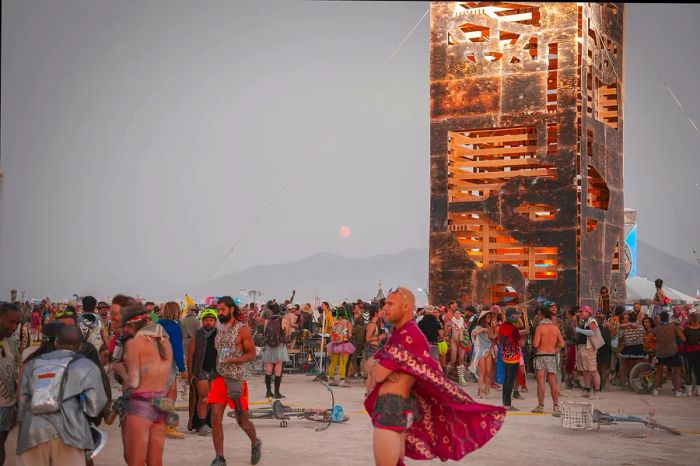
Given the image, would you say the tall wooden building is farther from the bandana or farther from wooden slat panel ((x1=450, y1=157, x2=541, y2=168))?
the bandana

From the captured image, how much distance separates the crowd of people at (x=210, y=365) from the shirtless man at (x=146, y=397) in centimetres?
1

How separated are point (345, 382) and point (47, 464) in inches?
614

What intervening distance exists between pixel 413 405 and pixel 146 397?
2361mm

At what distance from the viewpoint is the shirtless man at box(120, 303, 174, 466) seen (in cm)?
771

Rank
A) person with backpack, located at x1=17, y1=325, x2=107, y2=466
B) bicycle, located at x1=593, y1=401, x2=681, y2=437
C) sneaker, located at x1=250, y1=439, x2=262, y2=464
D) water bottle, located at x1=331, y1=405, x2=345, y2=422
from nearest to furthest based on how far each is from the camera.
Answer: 1. person with backpack, located at x1=17, y1=325, x2=107, y2=466
2. sneaker, located at x1=250, y1=439, x2=262, y2=464
3. bicycle, located at x1=593, y1=401, x2=681, y2=437
4. water bottle, located at x1=331, y1=405, x2=345, y2=422

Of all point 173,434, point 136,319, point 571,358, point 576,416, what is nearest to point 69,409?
point 136,319

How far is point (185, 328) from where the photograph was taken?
687 inches

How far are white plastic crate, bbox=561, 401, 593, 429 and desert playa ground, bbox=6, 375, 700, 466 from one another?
151 mm

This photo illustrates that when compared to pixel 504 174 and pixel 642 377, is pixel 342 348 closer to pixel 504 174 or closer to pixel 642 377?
pixel 642 377

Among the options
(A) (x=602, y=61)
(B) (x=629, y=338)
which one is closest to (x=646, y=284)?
(A) (x=602, y=61)

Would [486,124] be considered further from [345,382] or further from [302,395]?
[302,395]

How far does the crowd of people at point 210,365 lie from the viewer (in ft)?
21.6

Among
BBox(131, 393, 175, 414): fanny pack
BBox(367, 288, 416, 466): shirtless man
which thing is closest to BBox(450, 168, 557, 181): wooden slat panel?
BBox(367, 288, 416, 466): shirtless man

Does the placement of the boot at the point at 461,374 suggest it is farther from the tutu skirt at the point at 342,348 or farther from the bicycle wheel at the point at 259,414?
the bicycle wheel at the point at 259,414
